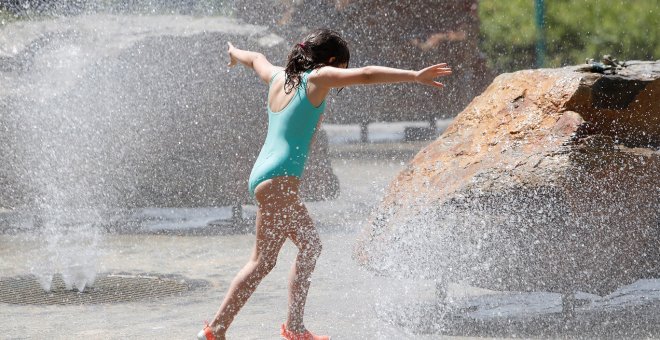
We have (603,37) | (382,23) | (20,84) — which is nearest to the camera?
(20,84)

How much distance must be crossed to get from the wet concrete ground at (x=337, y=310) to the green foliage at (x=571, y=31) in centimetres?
1212

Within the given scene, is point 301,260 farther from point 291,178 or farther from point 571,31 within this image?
point 571,31

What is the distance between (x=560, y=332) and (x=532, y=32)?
14.7m

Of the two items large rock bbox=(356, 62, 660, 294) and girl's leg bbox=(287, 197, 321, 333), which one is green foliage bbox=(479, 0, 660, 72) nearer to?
large rock bbox=(356, 62, 660, 294)

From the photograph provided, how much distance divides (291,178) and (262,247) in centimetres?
29

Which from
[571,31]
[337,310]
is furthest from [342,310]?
[571,31]

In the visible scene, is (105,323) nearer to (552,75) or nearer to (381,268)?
(381,268)

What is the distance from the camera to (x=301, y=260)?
474 cm

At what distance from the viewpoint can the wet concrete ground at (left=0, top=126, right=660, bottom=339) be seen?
17.5ft

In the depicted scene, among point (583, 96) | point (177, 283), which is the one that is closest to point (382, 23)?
point (177, 283)

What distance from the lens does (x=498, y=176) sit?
536cm

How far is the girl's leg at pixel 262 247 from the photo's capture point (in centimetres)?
461

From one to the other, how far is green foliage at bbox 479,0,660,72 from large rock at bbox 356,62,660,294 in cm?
1338

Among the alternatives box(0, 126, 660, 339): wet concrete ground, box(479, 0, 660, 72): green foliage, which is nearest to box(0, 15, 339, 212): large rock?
box(0, 126, 660, 339): wet concrete ground
